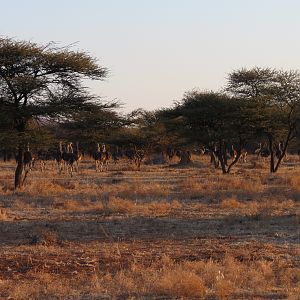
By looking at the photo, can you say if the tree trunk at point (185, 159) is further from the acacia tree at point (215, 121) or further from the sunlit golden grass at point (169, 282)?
the sunlit golden grass at point (169, 282)

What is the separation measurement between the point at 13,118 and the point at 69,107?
8.04ft

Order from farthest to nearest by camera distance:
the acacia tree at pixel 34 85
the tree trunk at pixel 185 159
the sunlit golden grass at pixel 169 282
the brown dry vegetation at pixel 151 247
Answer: the tree trunk at pixel 185 159 → the acacia tree at pixel 34 85 → the brown dry vegetation at pixel 151 247 → the sunlit golden grass at pixel 169 282

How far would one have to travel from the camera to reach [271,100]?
138 feet

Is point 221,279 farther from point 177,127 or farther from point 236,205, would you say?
point 177,127

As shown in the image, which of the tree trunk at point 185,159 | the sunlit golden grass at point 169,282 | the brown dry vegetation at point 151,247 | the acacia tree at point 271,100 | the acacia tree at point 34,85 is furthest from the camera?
the tree trunk at point 185,159

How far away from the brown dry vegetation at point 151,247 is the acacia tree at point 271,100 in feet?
54.7

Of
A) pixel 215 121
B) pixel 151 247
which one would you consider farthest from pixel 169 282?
pixel 215 121

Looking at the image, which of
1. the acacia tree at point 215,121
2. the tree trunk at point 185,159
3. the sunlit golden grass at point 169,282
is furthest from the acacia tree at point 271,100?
the sunlit golden grass at point 169,282

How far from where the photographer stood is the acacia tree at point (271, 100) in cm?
3988

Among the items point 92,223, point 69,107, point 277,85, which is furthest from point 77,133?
point 277,85

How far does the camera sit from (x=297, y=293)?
8.69 metres

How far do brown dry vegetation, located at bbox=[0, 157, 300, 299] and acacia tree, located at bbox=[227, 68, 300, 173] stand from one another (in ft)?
54.7

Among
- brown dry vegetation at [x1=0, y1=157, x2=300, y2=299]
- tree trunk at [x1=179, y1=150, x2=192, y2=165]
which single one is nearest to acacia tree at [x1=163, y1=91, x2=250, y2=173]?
tree trunk at [x1=179, y1=150, x2=192, y2=165]

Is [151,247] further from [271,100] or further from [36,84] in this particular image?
[271,100]
